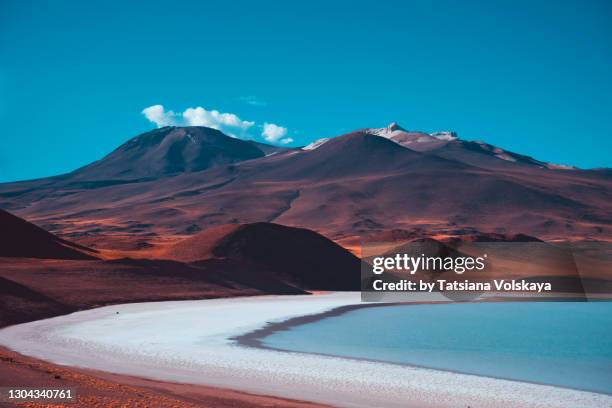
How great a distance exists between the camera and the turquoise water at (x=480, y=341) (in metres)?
24.0

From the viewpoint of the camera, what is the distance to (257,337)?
32.1m

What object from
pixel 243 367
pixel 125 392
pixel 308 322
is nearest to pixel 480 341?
pixel 308 322

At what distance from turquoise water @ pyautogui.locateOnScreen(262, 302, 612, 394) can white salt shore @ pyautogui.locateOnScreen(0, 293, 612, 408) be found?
1.93 m

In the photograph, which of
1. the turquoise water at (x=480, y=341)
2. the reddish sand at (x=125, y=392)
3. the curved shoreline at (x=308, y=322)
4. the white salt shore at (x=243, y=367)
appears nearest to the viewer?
the reddish sand at (x=125, y=392)

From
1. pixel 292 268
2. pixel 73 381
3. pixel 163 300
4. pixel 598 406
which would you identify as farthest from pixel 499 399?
pixel 292 268

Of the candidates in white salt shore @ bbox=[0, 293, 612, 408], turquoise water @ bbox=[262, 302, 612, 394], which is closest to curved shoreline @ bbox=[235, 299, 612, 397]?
turquoise water @ bbox=[262, 302, 612, 394]

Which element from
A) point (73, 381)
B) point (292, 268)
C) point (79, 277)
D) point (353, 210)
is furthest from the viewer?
point (353, 210)

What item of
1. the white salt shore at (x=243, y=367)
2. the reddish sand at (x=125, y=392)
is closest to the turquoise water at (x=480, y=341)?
the white salt shore at (x=243, y=367)

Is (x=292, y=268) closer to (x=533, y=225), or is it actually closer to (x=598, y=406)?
(x=598, y=406)

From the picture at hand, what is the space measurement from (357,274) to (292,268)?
26.7 feet

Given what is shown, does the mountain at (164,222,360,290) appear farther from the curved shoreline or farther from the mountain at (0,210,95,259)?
the curved shoreline

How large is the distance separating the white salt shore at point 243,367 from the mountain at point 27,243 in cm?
2641

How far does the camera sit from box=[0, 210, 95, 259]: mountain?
61.4 meters

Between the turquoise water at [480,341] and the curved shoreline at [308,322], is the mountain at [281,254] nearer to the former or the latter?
the curved shoreline at [308,322]
